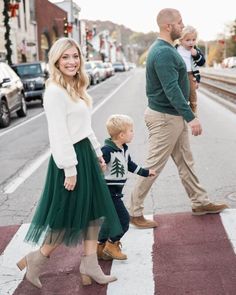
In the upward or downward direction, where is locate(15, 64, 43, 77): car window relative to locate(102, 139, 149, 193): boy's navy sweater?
downward

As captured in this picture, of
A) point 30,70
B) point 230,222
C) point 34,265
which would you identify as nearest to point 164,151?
point 230,222

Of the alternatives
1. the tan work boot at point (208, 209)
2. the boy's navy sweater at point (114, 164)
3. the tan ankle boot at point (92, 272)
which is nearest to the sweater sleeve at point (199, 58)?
the tan work boot at point (208, 209)

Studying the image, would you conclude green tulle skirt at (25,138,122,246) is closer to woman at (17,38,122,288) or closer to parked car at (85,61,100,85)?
woman at (17,38,122,288)

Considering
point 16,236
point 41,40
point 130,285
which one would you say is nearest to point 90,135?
point 130,285

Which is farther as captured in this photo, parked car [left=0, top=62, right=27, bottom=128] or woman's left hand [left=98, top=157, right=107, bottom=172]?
parked car [left=0, top=62, right=27, bottom=128]

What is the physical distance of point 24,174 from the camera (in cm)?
796

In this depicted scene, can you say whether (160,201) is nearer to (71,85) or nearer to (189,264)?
(189,264)

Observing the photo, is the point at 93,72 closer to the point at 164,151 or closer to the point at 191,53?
the point at 191,53

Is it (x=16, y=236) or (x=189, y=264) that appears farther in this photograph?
(x=16, y=236)

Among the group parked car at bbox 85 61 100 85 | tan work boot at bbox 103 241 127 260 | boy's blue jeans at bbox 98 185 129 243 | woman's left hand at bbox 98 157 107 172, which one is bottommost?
parked car at bbox 85 61 100 85

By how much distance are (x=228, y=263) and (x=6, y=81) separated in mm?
11695

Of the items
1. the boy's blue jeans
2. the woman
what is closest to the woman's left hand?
the woman

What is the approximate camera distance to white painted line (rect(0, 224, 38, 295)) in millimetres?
3866

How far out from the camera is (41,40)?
53.1m
